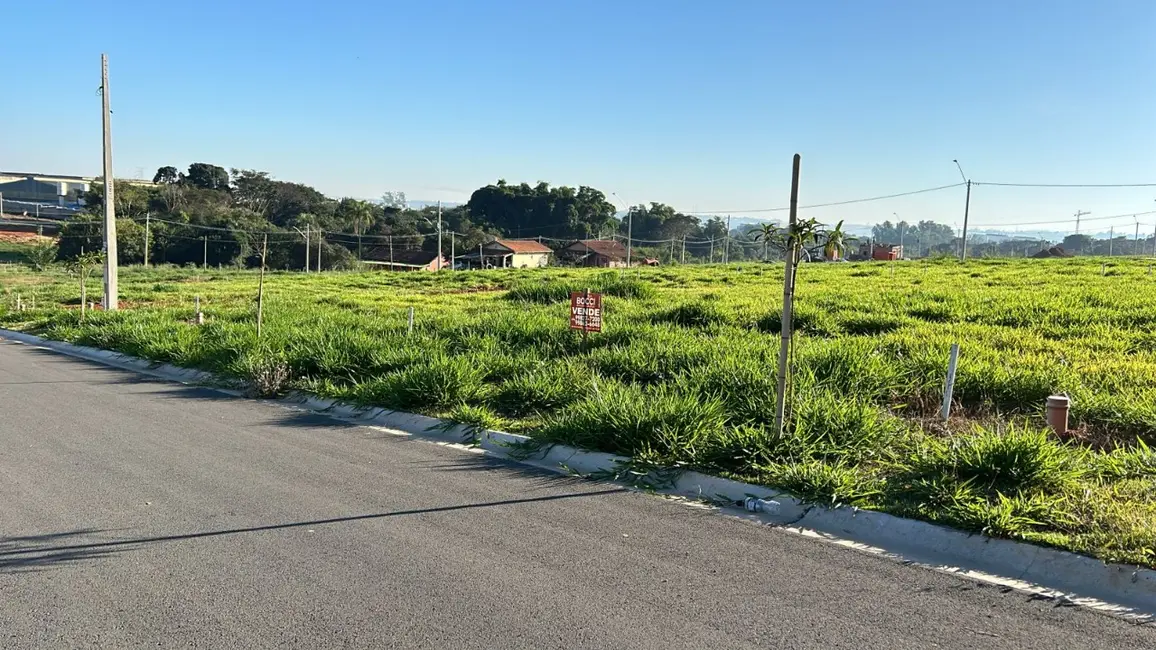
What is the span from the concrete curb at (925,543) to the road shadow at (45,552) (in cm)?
281

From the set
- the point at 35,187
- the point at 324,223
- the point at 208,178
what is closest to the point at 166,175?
the point at 208,178

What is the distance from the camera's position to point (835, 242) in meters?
4.89

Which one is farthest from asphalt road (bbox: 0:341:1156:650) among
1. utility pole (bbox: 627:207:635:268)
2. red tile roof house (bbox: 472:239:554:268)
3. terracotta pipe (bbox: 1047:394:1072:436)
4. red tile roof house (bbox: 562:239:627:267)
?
red tile roof house (bbox: 562:239:627:267)

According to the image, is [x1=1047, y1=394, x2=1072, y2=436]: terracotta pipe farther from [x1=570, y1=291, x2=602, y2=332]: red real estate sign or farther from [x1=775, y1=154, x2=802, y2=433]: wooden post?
[x1=570, y1=291, x2=602, y2=332]: red real estate sign

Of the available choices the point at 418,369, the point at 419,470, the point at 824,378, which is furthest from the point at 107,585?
the point at 824,378

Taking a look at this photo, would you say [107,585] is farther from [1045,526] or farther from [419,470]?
[1045,526]

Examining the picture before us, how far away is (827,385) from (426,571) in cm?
443

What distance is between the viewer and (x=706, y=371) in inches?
297

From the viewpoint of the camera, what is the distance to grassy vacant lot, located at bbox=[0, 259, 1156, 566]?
186 inches

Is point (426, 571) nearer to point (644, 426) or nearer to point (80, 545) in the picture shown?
point (80, 545)

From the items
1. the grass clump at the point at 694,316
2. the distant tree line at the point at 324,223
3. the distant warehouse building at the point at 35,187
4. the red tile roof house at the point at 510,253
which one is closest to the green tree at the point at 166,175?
the distant tree line at the point at 324,223

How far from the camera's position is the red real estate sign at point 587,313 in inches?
361

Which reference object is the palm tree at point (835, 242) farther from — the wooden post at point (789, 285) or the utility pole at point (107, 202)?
the utility pole at point (107, 202)

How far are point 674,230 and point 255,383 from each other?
122079 mm
